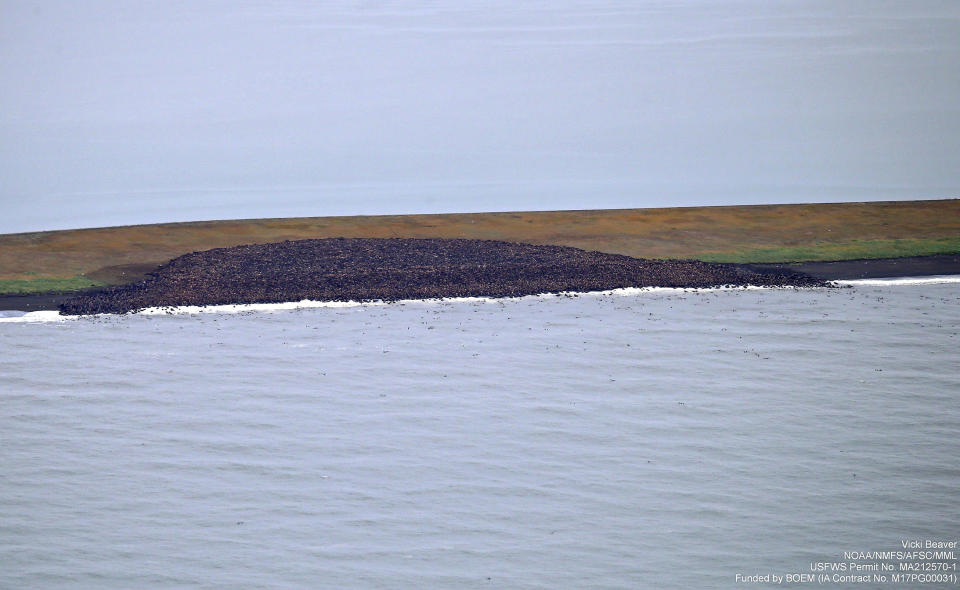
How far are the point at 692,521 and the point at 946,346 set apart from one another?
402 cm

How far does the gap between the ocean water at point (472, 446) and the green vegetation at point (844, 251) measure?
8.07 ft

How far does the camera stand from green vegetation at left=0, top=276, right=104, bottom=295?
10216 millimetres

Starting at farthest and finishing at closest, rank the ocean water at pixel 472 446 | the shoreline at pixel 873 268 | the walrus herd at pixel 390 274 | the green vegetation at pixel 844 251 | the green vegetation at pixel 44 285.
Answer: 1. the green vegetation at pixel 844 251
2. the shoreline at pixel 873 268
3. the green vegetation at pixel 44 285
4. the walrus herd at pixel 390 274
5. the ocean water at pixel 472 446

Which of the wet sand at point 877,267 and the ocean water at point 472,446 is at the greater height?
the wet sand at point 877,267

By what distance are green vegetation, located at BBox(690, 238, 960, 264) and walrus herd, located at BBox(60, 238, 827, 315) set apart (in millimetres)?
580

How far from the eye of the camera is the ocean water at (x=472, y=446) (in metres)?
4.70

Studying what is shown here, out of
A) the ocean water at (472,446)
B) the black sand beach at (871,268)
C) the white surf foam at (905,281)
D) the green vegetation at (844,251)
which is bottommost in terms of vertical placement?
the ocean water at (472,446)

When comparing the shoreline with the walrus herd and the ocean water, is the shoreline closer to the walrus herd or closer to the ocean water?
the walrus herd

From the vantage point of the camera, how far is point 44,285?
10406mm

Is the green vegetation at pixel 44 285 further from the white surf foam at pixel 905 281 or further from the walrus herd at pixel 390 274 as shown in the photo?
the white surf foam at pixel 905 281

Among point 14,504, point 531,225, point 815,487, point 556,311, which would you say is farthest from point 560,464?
point 531,225

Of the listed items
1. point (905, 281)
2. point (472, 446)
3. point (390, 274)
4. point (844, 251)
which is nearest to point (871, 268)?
point (905, 281)

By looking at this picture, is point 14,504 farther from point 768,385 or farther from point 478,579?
point 768,385

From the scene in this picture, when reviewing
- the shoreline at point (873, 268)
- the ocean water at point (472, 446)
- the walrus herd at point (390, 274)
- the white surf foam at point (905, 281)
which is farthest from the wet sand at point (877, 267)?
the ocean water at point (472, 446)
